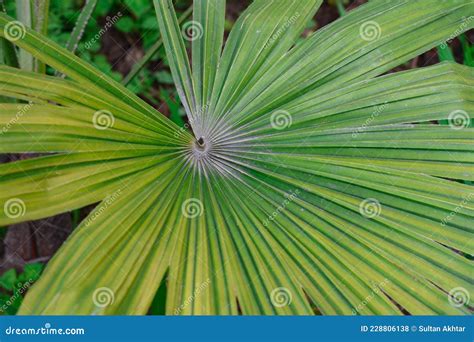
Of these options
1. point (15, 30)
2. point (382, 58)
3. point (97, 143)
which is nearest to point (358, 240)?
point (382, 58)

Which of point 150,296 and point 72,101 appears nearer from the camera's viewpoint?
point 150,296

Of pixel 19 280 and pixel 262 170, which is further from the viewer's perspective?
pixel 19 280

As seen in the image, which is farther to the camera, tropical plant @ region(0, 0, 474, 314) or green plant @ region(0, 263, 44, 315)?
green plant @ region(0, 263, 44, 315)

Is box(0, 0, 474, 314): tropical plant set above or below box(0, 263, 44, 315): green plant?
above

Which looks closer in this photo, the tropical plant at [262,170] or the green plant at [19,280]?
the tropical plant at [262,170]

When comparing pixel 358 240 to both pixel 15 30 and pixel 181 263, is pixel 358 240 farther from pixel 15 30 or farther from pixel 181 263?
pixel 15 30

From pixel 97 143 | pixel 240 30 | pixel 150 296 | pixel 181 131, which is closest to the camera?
pixel 150 296

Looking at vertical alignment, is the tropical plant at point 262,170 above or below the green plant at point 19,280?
above

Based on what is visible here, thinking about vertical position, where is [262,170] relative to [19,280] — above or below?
above
